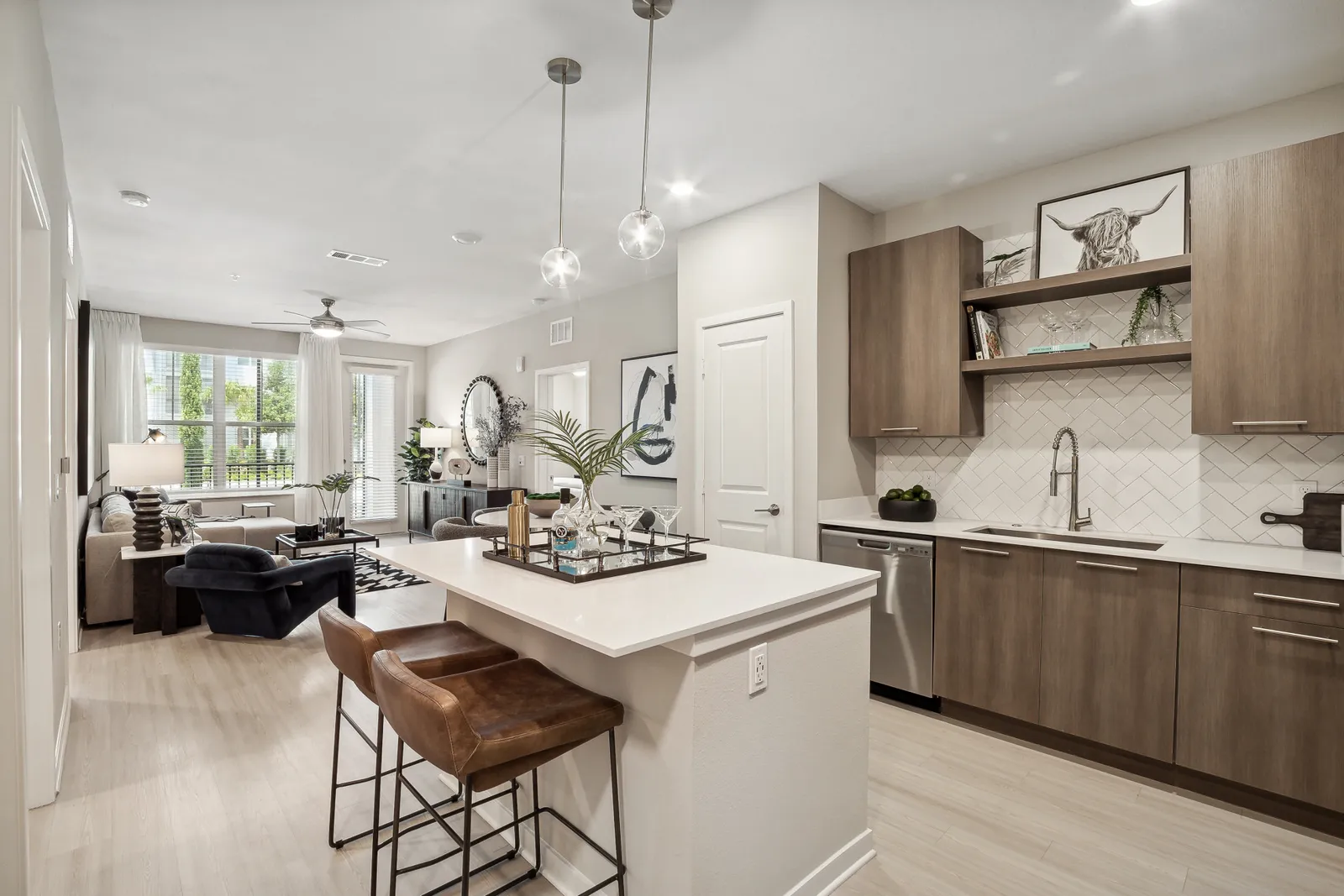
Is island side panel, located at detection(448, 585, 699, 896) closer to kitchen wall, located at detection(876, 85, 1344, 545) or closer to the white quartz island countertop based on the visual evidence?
the white quartz island countertop

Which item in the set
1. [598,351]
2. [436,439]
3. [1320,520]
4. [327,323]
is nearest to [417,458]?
[436,439]

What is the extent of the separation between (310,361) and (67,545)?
16.6ft

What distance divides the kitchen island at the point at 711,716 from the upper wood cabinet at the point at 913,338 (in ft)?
5.33

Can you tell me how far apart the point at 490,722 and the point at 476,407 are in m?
6.86

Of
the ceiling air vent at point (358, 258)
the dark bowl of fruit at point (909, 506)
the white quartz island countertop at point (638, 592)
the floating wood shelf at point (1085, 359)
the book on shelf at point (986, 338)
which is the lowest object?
the white quartz island countertop at point (638, 592)

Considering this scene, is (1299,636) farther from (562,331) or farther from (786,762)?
(562,331)

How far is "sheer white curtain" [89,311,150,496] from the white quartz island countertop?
671 cm

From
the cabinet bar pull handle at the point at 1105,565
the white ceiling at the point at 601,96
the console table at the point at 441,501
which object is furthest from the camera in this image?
the console table at the point at 441,501

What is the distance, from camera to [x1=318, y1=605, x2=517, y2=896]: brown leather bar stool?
1787 millimetres

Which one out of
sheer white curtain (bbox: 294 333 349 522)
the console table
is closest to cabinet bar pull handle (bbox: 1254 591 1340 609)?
the console table

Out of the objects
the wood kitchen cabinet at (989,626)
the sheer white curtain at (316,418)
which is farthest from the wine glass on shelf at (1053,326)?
the sheer white curtain at (316,418)

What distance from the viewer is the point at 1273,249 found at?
2.47 m

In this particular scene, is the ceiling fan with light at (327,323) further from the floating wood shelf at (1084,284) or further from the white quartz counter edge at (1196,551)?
the floating wood shelf at (1084,284)

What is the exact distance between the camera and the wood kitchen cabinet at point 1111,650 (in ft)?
8.34
